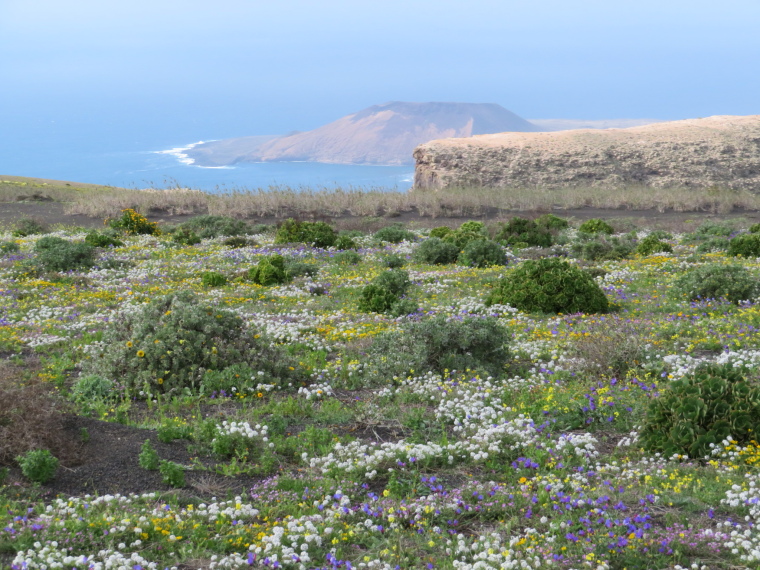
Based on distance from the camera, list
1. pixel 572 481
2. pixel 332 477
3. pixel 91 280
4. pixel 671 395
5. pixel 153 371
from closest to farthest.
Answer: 1. pixel 572 481
2. pixel 332 477
3. pixel 671 395
4. pixel 153 371
5. pixel 91 280

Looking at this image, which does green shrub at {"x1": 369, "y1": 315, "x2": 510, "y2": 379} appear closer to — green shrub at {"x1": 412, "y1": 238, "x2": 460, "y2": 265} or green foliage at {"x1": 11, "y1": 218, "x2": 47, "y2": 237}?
green shrub at {"x1": 412, "y1": 238, "x2": 460, "y2": 265}

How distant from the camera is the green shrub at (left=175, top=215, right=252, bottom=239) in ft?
79.4

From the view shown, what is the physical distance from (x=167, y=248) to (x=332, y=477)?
16.7 metres

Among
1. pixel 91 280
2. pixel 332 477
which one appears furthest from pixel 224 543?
pixel 91 280

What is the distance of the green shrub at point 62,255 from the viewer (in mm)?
16078

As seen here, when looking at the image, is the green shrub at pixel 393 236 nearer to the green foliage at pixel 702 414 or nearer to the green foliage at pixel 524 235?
the green foliage at pixel 524 235

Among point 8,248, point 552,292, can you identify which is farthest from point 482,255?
point 8,248

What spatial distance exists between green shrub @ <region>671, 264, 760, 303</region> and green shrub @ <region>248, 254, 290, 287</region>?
8628 mm

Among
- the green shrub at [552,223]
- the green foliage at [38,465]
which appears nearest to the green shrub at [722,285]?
the green foliage at [38,465]

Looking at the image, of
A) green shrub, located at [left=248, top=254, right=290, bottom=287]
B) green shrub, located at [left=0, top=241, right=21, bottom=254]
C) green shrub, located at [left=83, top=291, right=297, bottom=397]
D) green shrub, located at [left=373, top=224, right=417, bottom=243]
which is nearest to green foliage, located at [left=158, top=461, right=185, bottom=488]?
green shrub, located at [left=83, top=291, right=297, bottom=397]

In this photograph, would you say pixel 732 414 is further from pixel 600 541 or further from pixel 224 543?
pixel 224 543

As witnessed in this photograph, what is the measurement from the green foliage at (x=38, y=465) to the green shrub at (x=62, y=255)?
12306mm

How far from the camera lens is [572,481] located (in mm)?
5191

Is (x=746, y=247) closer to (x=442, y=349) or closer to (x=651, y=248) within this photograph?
(x=651, y=248)
